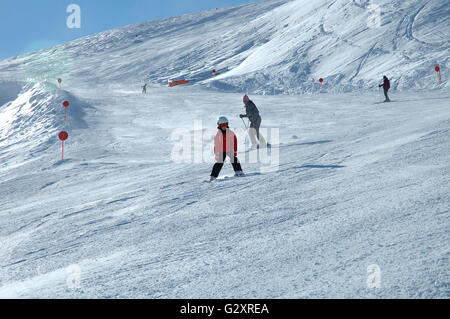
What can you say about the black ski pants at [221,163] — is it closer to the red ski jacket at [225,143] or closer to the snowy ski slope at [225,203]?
the red ski jacket at [225,143]

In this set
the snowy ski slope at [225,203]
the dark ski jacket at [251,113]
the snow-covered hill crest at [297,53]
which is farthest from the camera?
the snow-covered hill crest at [297,53]

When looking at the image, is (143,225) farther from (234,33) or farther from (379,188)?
(234,33)

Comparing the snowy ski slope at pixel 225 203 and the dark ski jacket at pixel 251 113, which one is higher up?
the dark ski jacket at pixel 251 113

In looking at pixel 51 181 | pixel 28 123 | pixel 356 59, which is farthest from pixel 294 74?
pixel 51 181

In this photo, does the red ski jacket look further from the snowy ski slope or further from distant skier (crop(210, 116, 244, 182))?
the snowy ski slope

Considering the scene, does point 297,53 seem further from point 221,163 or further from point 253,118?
point 221,163

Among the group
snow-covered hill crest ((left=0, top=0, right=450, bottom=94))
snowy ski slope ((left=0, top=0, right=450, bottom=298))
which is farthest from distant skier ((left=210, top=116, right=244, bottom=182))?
snow-covered hill crest ((left=0, top=0, right=450, bottom=94))

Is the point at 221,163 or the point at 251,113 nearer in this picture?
the point at 221,163

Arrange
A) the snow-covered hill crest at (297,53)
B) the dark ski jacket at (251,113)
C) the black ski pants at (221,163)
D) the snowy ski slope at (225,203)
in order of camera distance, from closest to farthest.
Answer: the snowy ski slope at (225,203) → the black ski pants at (221,163) → the dark ski jacket at (251,113) → the snow-covered hill crest at (297,53)

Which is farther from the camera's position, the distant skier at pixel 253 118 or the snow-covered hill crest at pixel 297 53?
the snow-covered hill crest at pixel 297 53

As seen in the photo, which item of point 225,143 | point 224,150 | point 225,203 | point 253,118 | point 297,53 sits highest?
point 297,53

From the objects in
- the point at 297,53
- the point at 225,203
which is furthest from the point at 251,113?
the point at 297,53

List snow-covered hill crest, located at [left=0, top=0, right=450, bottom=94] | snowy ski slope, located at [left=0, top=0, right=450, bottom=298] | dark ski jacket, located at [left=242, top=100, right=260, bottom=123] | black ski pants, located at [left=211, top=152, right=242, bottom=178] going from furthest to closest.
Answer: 1. snow-covered hill crest, located at [left=0, top=0, right=450, bottom=94]
2. dark ski jacket, located at [left=242, top=100, right=260, bottom=123]
3. black ski pants, located at [left=211, top=152, right=242, bottom=178]
4. snowy ski slope, located at [left=0, top=0, right=450, bottom=298]

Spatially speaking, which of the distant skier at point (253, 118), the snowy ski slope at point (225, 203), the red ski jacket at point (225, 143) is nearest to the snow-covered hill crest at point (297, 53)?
the snowy ski slope at point (225, 203)
